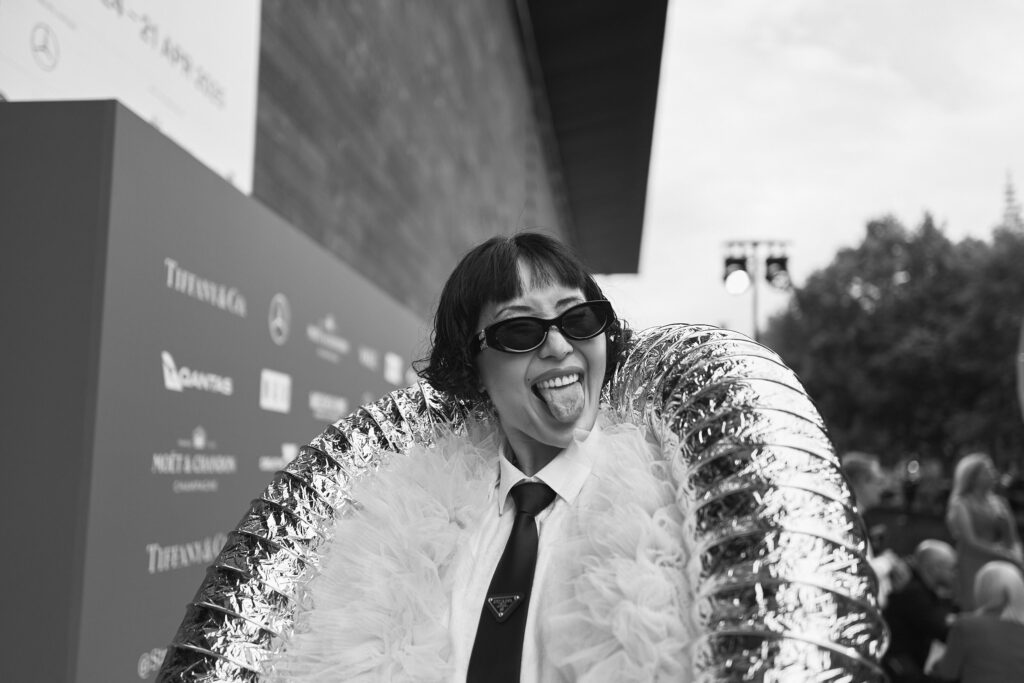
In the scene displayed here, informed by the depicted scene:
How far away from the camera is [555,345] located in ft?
4.98

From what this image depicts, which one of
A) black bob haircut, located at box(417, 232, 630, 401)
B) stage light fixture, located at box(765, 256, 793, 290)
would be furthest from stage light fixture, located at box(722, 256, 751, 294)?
black bob haircut, located at box(417, 232, 630, 401)

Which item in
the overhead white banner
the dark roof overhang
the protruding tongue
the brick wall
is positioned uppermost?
the dark roof overhang

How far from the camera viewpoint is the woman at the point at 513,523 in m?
1.27

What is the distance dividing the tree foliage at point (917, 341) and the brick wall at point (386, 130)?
17671 millimetres

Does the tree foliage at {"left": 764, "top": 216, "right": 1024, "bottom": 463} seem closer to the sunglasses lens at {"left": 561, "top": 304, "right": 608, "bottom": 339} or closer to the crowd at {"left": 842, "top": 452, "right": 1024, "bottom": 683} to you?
the crowd at {"left": 842, "top": 452, "right": 1024, "bottom": 683}

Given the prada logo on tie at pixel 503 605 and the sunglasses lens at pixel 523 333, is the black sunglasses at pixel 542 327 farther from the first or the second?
the prada logo on tie at pixel 503 605

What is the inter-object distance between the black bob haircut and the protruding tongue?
149 mm

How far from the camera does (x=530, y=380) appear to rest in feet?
5.08

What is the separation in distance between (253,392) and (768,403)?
1.67 metres

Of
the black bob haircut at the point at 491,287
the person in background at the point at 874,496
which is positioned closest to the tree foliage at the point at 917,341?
the person in background at the point at 874,496

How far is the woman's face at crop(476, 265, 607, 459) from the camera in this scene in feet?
5.02

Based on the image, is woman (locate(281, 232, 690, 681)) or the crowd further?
the crowd

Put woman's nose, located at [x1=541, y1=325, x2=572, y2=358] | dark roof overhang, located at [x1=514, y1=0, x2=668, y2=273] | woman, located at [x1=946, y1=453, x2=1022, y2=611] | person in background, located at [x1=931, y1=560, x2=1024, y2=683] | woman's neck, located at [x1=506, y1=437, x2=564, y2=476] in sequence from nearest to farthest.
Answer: woman's nose, located at [x1=541, y1=325, x2=572, y2=358], woman's neck, located at [x1=506, y1=437, x2=564, y2=476], person in background, located at [x1=931, y1=560, x2=1024, y2=683], woman, located at [x1=946, y1=453, x2=1022, y2=611], dark roof overhang, located at [x1=514, y1=0, x2=668, y2=273]

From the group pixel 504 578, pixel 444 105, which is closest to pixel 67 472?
pixel 504 578
